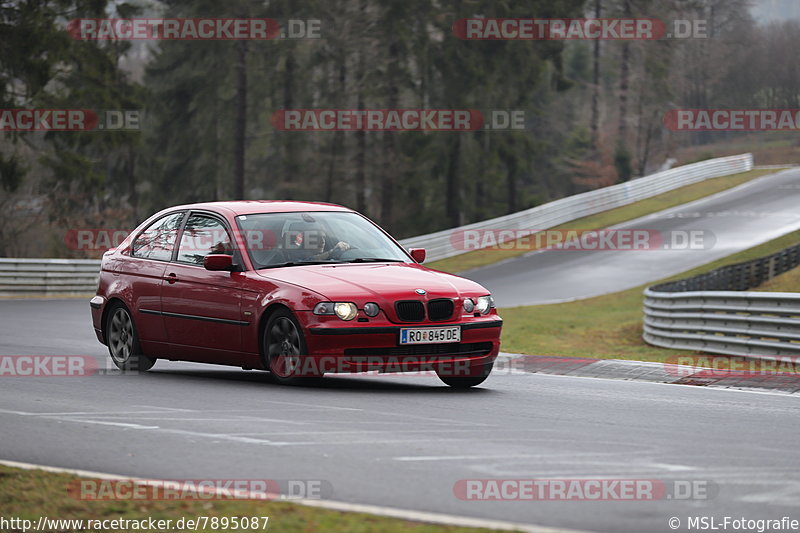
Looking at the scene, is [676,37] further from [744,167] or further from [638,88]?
[744,167]

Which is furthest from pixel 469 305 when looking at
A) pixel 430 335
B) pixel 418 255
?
pixel 418 255

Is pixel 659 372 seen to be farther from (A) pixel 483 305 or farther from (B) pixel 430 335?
(B) pixel 430 335

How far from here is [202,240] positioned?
1204cm

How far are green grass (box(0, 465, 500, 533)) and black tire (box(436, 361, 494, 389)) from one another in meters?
5.20

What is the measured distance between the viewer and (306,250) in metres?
11.5

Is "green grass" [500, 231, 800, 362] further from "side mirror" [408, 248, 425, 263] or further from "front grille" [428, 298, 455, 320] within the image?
"front grille" [428, 298, 455, 320]

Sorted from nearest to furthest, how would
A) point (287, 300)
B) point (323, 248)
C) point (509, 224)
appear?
point (287, 300) < point (323, 248) < point (509, 224)

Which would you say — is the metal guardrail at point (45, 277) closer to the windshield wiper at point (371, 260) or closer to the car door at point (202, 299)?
the car door at point (202, 299)

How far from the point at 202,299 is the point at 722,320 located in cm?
866

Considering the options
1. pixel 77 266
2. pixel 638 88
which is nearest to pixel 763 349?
pixel 77 266

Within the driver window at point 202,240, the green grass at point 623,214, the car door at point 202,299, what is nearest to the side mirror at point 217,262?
the car door at point 202,299

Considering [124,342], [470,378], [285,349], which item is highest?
[285,349]

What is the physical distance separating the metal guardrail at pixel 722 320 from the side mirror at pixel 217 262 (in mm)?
7541

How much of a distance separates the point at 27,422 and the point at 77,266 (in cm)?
2314
